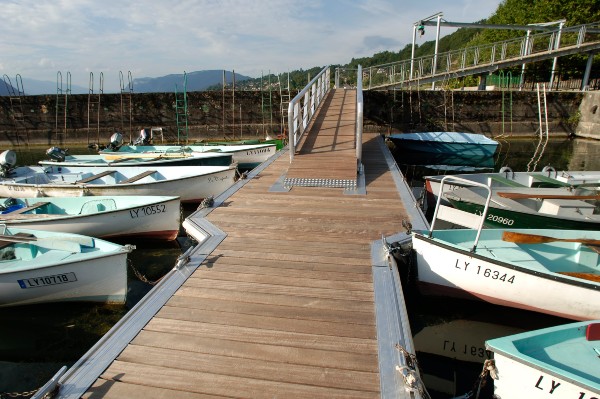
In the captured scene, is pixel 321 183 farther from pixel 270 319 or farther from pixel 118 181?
pixel 118 181

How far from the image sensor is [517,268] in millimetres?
4613

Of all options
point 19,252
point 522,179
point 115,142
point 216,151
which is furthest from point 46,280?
point 522,179

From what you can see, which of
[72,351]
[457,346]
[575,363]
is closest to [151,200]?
[72,351]

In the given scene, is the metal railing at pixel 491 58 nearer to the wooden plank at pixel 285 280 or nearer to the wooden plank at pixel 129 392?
the wooden plank at pixel 285 280

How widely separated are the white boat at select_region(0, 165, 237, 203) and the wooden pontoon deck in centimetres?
397

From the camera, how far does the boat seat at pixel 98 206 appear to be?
809 centimetres

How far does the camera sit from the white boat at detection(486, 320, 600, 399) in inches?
117

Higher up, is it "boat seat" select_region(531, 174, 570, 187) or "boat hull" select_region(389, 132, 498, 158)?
"boat hull" select_region(389, 132, 498, 158)

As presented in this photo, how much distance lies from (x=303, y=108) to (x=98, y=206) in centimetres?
595

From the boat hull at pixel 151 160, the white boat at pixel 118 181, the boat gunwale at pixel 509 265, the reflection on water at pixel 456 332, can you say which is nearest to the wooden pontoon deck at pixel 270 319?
the boat gunwale at pixel 509 265

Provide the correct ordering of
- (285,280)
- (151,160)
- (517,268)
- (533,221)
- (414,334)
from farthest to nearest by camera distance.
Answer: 1. (151,160)
2. (533,221)
3. (414,334)
4. (517,268)
5. (285,280)

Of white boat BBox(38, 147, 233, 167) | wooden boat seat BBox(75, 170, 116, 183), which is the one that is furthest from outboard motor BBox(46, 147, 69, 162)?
wooden boat seat BBox(75, 170, 116, 183)

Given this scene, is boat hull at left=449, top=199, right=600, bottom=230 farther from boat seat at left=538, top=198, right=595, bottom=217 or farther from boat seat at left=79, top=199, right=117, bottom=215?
boat seat at left=79, top=199, right=117, bottom=215

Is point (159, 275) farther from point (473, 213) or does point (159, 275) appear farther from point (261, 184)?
point (473, 213)
